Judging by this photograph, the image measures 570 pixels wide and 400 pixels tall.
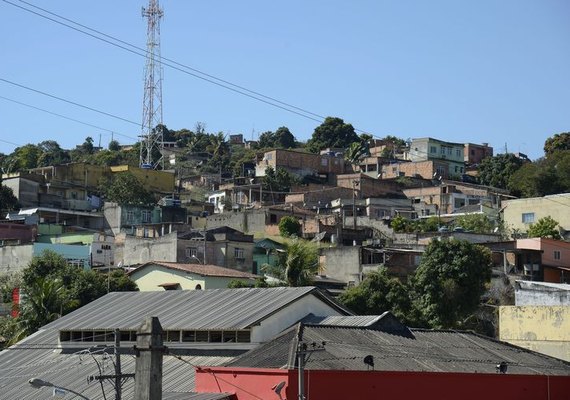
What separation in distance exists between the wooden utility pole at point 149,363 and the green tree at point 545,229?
190 ft

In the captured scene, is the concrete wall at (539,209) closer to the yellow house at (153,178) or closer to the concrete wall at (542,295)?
the concrete wall at (542,295)

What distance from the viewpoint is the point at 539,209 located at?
8131 centimetres

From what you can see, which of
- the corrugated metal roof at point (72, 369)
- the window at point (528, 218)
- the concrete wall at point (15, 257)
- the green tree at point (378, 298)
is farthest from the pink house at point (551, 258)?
the corrugated metal roof at point (72, 369)

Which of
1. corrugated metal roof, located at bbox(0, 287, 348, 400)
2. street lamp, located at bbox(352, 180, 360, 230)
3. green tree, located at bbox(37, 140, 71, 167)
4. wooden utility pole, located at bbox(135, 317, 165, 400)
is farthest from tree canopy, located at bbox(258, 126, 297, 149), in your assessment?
wooden utility pole, located at bbox(135, 317, 165, 400)

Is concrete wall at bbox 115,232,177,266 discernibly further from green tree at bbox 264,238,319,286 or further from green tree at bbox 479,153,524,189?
green tree at bbox 479,153,524,189

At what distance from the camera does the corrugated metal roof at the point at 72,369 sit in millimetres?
33500

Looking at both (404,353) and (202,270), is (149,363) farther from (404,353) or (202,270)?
(202,270)

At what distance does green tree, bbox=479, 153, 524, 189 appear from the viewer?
10644cm

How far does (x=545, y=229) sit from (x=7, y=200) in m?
44.5

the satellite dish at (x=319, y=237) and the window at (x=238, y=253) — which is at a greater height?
the satellite dish at (x=319, y=237)

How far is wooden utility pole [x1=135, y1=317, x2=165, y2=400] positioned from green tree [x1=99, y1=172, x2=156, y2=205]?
69.8 m

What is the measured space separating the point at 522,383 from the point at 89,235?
5040 centimetres

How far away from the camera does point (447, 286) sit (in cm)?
5806

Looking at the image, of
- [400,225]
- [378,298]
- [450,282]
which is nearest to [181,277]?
[378,298]
